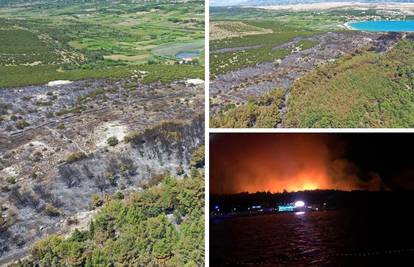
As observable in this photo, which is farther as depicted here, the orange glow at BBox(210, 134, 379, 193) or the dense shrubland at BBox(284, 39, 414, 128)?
the orange glow at BBox(210, 134, 379, 193)

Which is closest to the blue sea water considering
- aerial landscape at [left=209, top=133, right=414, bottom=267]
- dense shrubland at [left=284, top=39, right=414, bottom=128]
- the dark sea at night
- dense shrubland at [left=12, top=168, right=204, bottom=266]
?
dense shrubland at [left=284, top=39, right=414, bottom=128]

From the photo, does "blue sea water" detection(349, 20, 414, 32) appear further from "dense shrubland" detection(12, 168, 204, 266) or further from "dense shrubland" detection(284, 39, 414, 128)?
"dense shrubland" detection(12, 168, 204, 266)

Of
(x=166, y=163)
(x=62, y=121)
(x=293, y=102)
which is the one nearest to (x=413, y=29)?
(x=293, y=102)

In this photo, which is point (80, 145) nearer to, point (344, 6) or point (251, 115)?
point (251, 115)

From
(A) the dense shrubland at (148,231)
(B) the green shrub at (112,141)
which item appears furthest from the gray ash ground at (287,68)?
(B) the green shrub at (112,141)

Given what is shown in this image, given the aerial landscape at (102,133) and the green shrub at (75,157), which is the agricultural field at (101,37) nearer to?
the aerial landscape at (102,133)
